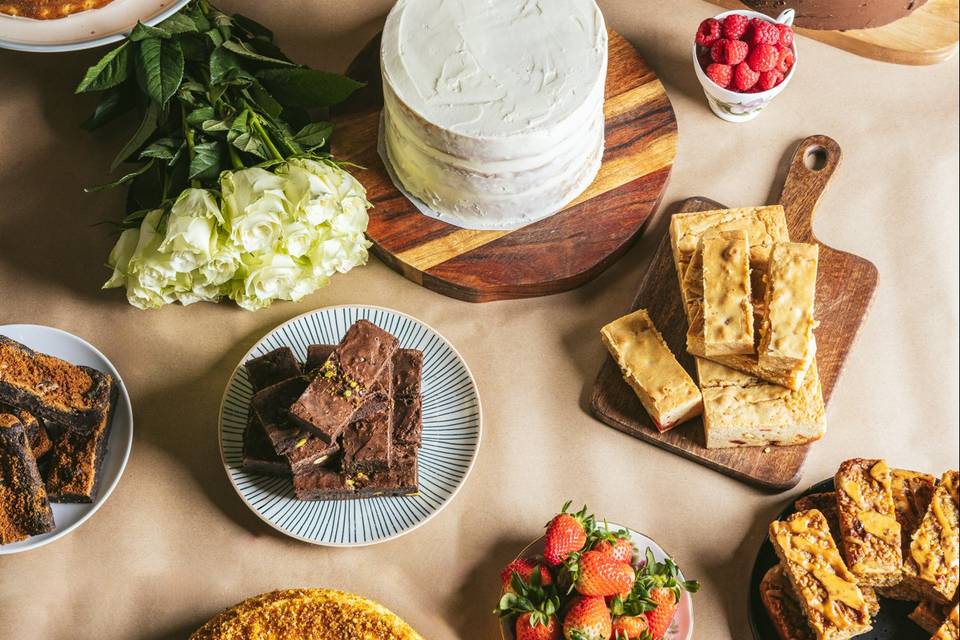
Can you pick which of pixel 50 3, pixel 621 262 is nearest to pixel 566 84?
pixel 621 262

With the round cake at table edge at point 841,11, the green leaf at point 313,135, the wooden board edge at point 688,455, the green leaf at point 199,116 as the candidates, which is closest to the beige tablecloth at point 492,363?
the wooden board edge at point 688,455

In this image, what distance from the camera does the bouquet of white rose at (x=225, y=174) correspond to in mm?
2078

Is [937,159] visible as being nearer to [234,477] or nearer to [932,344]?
[932,344]

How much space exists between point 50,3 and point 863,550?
2117 mm

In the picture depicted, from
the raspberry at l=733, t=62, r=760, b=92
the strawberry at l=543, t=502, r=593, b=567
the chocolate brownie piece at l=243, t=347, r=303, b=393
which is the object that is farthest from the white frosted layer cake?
the strawberry at l=543, t=502, r=593, b=567

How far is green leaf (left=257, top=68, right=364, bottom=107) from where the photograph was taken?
233 cm

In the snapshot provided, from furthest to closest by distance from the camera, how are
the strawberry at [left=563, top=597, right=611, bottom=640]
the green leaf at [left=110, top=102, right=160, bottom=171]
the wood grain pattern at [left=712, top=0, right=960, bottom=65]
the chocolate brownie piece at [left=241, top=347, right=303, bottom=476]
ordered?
the wood grain pattern at [left=712, top=0, right=960, bottom=65], the green leaf at [left=110, top=102, right=160, bottom=171], the chocolate brownie piece at [left=241, top=347, right=303, bottom=476], the strawberry at [left=563, top=597, right=611, bottom=640]

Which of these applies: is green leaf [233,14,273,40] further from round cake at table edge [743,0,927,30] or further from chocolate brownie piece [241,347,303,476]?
round cake at table edge [743,0,927,30]

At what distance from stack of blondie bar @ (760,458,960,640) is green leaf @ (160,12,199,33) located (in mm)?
1685

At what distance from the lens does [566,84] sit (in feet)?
7.16

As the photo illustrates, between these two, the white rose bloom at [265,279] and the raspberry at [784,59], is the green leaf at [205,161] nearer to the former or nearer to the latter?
the white rose bloom at [265,279]

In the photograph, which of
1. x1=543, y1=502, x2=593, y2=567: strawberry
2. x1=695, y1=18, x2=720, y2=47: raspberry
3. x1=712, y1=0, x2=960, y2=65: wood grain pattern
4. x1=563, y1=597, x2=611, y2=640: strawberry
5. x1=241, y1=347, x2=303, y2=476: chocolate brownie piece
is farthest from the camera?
x1=712, y1=0, x2=960, y2=65: wood grain pattern

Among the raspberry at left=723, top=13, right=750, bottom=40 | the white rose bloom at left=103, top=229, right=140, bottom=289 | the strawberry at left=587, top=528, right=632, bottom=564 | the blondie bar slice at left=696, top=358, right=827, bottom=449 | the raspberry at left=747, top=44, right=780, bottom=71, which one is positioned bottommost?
the strawberry at left=587, top=528, right=632, bottom=564

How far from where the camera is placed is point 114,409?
2256mm
